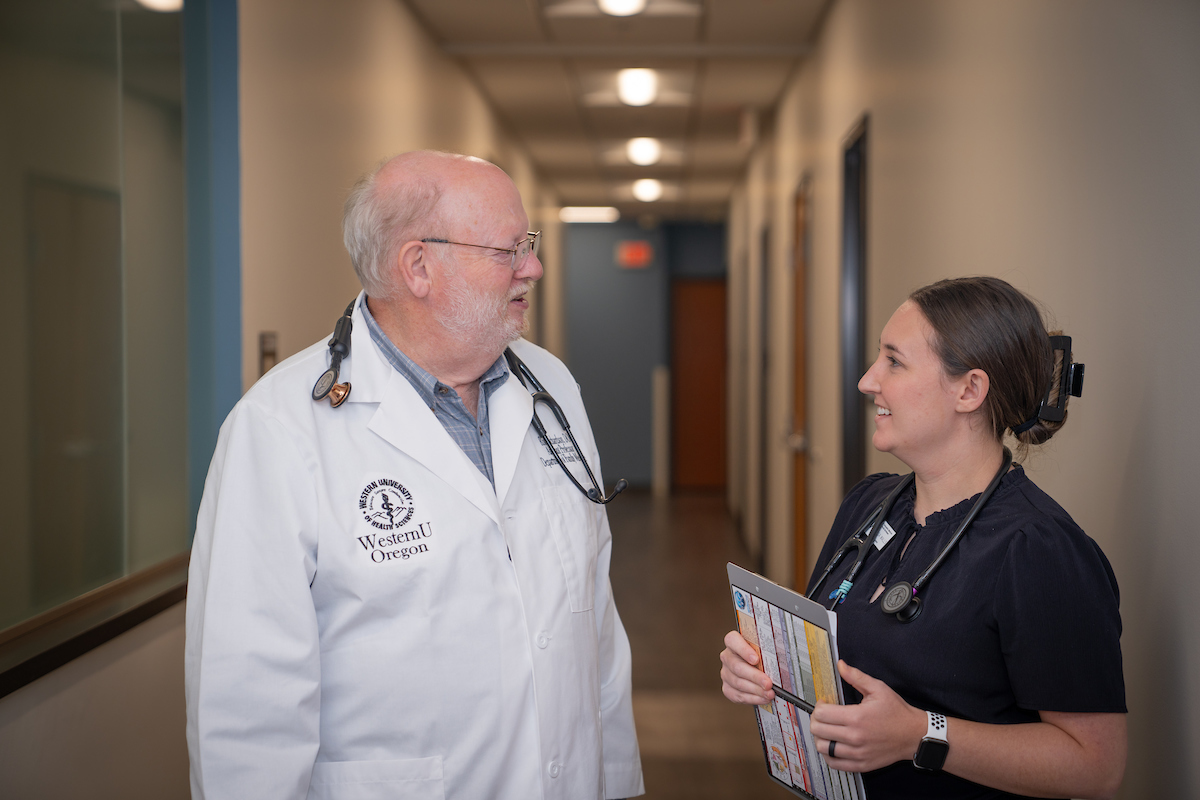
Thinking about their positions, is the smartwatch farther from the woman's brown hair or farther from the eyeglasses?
the eyeglasses

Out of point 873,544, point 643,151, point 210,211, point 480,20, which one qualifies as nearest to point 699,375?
point 643,151

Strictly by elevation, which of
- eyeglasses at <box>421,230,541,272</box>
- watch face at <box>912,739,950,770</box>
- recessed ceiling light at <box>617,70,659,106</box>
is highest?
recessed ceiling light at <box>617,70,659,106</box>

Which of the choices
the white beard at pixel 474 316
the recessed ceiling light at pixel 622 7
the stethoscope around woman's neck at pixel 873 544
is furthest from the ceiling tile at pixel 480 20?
the stethoscope around woman's neck at pixel 873 544

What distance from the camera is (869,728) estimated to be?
1146 mm

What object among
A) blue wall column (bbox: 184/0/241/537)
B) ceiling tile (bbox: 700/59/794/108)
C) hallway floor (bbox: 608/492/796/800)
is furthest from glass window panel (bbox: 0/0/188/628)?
ceiling tile (bbox: 700/59/794/108)

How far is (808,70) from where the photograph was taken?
15.7 feet

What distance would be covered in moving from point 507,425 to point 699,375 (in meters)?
9.77

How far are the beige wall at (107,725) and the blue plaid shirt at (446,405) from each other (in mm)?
914

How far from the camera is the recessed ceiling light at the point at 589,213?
10352 mm

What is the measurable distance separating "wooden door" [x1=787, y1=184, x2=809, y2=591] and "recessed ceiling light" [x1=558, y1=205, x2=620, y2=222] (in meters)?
5.11

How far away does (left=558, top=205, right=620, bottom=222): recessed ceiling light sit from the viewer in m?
10.4

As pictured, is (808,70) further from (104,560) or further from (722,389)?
(722,389)

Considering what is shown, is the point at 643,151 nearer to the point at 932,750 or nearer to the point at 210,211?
the point at 210,211

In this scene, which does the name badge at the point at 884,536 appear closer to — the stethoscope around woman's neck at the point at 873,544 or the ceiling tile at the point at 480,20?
the stethoscope around woman's neck at the point at 873,544
